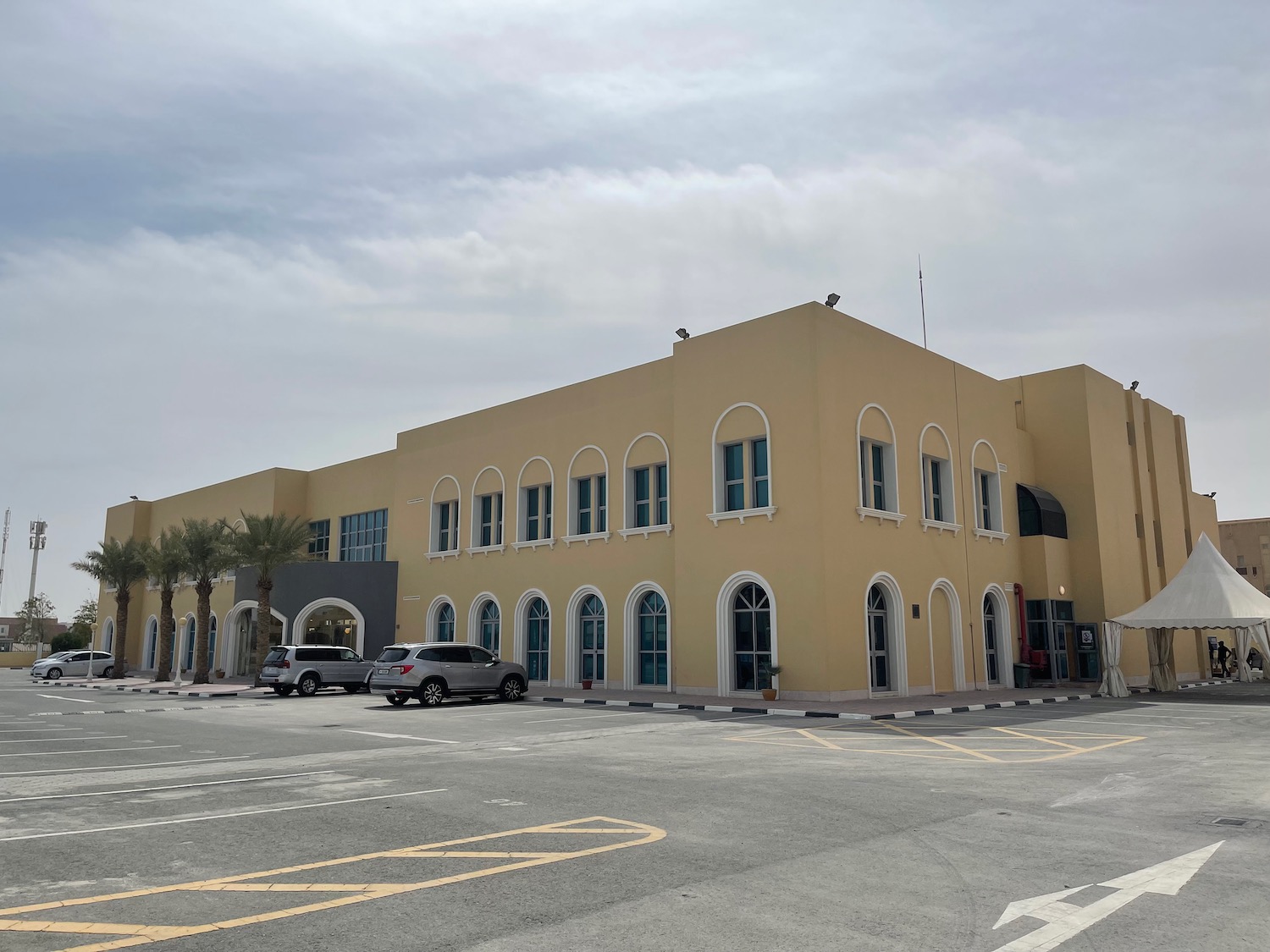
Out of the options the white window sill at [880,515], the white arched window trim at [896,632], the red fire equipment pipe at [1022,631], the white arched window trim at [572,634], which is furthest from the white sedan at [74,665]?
the red fire equipment pipe at [1022,631]

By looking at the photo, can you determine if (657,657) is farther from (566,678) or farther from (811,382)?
(811,382)

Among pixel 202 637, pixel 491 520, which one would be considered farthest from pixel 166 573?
pixel 491 520

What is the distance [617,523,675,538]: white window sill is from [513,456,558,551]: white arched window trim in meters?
3.38

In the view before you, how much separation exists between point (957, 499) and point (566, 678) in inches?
523

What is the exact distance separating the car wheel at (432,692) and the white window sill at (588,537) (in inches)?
295

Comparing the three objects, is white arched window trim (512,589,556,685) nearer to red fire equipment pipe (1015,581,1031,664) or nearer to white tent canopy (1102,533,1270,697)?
red fire equipment pipe (1015,581,1031,664)

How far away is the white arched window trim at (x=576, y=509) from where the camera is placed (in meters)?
28.8

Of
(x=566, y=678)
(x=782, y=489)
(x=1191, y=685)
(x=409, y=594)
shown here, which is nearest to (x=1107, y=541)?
(x=1191, y=685)

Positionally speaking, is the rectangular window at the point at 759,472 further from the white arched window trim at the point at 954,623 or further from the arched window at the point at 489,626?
the arched window at the point at 489,626

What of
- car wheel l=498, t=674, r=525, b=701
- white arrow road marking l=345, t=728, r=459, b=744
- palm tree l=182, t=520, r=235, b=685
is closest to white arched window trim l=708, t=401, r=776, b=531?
car wheel l=498, t=674, r=525, b=701

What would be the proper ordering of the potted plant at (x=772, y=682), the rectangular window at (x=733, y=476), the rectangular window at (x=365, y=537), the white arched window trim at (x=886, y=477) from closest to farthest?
the potted plant at (x=772, y=682) → the white arched window trim at (x=886, y=477) → the rectangular window at (x=733, y=476) → the rectangular window at (x=365, y=537)

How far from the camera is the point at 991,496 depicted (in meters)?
29.5

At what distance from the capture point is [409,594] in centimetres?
3638

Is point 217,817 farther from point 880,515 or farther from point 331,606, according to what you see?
point 331,606
